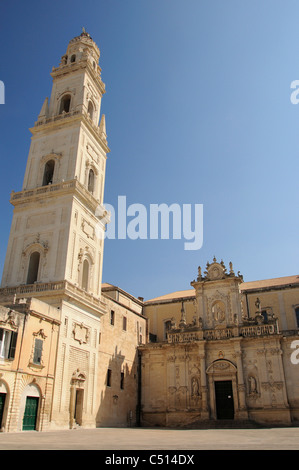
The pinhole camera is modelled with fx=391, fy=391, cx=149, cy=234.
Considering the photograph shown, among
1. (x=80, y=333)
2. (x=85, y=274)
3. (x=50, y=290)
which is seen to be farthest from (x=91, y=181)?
(x=80, y=333)

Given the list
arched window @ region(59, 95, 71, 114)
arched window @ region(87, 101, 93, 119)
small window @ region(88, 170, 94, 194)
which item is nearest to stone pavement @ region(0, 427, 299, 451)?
small window @ region(88, 170, 94, 194)

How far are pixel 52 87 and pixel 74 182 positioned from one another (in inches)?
512

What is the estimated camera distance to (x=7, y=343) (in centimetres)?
1906

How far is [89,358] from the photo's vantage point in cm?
2700

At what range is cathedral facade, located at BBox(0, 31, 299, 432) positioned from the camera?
23281mm

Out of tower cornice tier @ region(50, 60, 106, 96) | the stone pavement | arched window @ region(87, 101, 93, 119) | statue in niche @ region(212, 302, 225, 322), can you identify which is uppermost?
tower cornice tier @ region(50, 60, 106, 96)

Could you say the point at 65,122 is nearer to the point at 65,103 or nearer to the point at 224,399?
the point at 65,103

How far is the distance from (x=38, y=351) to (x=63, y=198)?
1176 cm

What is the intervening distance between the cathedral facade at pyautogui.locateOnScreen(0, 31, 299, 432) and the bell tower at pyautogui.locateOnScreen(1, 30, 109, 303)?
0.30 ft

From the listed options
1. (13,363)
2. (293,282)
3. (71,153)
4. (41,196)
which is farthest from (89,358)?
(293,282)

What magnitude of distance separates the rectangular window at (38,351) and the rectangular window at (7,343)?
1.88 metres

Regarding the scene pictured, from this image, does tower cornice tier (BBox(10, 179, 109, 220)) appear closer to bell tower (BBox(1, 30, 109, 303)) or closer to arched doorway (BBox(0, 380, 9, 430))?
bell tower (BBox(1, 30, 109, 303))
